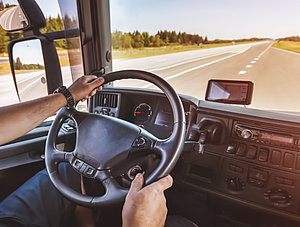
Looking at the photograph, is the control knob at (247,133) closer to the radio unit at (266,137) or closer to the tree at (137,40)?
the radio unit at (266,137)

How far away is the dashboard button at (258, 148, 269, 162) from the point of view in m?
1.59

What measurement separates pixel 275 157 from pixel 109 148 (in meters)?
1.08

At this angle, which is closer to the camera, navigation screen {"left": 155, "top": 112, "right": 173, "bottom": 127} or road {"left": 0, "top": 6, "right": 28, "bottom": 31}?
road {"left": 0, "top": 6, "right": 28, "bottom": 31}

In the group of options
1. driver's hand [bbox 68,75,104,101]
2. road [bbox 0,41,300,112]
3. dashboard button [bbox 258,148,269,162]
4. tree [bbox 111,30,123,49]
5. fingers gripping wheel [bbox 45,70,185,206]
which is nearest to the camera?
fingers gripping wheel [bbox 45,70,185,206]

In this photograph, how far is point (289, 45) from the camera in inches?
68.6

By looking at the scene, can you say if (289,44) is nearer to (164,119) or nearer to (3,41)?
(164,119)

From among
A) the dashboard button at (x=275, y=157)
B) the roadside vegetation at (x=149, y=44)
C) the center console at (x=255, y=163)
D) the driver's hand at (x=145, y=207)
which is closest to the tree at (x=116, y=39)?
the roadside vegetation at (x=149, y=44)

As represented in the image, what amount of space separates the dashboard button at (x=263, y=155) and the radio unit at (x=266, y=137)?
2.2 inches

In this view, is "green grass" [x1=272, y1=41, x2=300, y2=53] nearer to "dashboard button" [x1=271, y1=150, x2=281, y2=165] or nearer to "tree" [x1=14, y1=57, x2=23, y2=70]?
"dashboard button" [x1=271, y1=150, x2=281, y2=165]

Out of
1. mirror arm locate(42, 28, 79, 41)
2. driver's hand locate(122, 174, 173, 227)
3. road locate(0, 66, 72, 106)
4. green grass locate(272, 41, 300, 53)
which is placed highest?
mirror arm locate(42, 28, 79, 41)

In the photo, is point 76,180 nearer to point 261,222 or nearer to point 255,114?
point 255,114

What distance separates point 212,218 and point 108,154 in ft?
4.43

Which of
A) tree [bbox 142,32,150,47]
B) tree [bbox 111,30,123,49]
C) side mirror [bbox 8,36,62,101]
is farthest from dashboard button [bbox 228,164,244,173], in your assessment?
tree [bbox 111,30,123,49]

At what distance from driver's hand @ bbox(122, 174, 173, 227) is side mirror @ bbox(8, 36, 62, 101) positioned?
4.79ft
